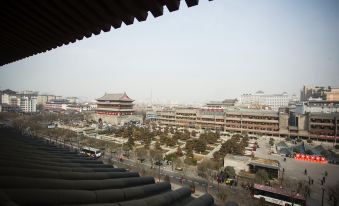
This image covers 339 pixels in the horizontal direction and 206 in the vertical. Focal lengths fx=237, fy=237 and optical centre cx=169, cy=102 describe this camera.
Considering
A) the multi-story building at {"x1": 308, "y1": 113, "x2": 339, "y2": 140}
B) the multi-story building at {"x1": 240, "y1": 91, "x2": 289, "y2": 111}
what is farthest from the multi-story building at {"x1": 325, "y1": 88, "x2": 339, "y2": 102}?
the multi-story building at {"x1": 308, "y1": 113, "x2": 339, "y2": 140}

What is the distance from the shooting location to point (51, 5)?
4.55 m

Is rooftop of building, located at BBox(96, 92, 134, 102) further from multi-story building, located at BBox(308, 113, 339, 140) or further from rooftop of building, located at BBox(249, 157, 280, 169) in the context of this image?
rooftop of building, located at BBox(249, 157, 280, 169)

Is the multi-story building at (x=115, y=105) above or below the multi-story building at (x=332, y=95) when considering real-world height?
below

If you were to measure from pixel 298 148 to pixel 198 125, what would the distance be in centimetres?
3648

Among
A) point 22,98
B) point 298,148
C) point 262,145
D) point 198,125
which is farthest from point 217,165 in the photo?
point 22,98

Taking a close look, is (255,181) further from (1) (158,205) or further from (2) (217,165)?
(1) (158,205)

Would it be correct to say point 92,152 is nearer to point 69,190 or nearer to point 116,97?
Answer: point 69,190

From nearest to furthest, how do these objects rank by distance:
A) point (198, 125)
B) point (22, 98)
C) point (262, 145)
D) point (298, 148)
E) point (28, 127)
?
1. point (298, 148)
2. point (262, 145)
3. point (28, 127)
4. point (198, 125)
5. point (22, 98)

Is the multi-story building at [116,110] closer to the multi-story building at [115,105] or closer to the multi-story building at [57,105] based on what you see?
the multi-story building at [115,105]

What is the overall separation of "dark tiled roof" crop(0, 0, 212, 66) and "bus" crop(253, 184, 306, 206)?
24542 millimetres

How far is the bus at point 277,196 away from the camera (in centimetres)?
2333

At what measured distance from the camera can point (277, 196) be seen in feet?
80.5

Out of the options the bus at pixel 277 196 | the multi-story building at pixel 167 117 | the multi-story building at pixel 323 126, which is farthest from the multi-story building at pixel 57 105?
the bus at pixel 277 196

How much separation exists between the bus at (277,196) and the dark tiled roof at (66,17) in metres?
24.5
